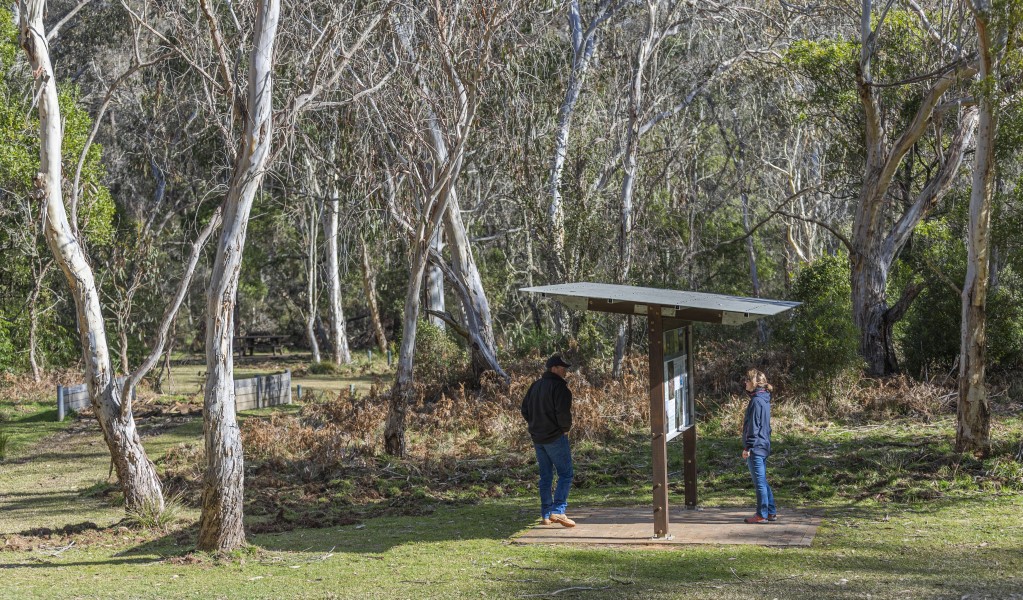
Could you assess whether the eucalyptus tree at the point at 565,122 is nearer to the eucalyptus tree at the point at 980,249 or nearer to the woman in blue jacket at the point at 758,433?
the eucalyptus tree at the point at 980,249

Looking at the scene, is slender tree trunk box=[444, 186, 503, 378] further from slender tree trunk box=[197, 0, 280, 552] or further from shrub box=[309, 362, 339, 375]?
shrub box=[309, 362, 339, 375]

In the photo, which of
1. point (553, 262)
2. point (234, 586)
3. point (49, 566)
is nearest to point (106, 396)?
point (49, 566)

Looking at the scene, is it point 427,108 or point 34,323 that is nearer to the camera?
point 427,108

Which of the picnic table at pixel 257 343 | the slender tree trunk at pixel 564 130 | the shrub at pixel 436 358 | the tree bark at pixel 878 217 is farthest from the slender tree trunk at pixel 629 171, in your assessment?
the picnic table at pixel 257 343

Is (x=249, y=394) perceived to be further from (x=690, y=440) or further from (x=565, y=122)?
(x=690, y=440)

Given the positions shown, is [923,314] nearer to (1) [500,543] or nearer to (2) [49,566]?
(1) [500,543]

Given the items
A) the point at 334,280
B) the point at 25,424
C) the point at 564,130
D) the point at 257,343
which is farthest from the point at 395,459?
the point at 257,343

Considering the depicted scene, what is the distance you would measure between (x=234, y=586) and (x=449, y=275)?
42.9 feet

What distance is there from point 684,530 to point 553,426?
1633mm

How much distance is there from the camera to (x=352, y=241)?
3806 centimetres

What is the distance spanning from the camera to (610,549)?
361 inches

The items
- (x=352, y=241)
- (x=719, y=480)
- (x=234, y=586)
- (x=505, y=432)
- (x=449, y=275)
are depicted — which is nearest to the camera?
(x=234, y=586)

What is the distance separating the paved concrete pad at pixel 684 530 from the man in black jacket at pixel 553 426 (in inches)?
11.8

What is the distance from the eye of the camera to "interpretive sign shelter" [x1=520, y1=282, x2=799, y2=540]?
897 cm
